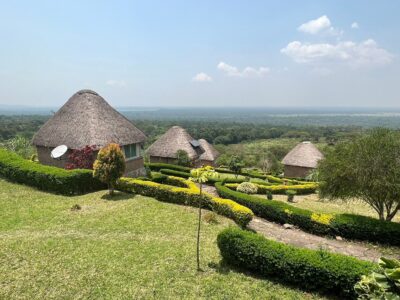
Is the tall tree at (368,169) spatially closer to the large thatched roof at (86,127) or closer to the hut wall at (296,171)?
the large thatched roof at (86,127)

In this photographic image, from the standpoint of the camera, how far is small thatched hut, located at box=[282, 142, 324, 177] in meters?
38.5

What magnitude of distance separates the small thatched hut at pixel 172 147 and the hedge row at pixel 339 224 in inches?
839

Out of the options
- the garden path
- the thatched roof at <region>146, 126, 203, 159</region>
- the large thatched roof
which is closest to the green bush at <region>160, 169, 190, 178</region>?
the large thatched roof

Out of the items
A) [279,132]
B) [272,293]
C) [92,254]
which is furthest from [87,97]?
[279,132]

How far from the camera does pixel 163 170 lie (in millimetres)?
30578

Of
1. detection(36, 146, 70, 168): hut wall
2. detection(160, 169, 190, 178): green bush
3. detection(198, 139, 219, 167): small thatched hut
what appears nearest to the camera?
detection(36, 146, 70, 168): hut wall

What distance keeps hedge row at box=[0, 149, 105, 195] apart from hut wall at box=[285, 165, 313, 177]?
27.8 m

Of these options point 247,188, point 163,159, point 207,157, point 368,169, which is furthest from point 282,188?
point 163,159

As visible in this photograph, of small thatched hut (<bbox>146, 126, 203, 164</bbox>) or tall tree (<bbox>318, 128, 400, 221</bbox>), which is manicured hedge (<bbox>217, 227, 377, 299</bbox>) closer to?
tall tree (<bbox>318, 128, 400, 221</bbox>)

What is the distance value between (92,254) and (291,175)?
3415cm

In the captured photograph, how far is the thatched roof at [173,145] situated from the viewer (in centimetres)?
3709

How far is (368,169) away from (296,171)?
1014 inches

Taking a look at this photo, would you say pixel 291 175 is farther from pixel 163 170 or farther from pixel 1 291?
pixel 1 291

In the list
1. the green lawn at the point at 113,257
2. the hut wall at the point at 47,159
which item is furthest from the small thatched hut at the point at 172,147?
the green lawn at the point at 113,257
